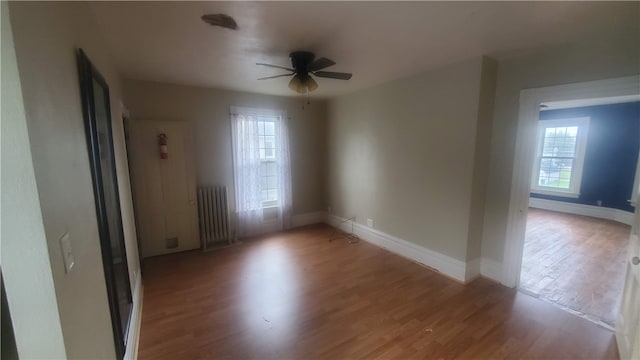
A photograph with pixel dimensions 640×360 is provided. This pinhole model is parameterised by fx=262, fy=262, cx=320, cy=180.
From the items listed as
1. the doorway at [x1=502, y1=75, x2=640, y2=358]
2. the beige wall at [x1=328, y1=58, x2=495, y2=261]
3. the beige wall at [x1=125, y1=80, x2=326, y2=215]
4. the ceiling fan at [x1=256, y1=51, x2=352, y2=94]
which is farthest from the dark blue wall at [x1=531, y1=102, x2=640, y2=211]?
the ceiling fan at [x1=256, y1=51, x2=352, y2=94]

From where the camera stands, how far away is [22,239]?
27.0 inches

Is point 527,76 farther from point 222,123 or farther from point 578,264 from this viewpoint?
point 222,123

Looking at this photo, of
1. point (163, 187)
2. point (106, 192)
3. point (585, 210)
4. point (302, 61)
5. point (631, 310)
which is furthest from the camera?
point (585, 210)

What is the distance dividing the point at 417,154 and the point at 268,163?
255cm

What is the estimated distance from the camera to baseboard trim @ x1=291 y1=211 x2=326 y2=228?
5121 mm

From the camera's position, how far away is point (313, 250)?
3969 mm

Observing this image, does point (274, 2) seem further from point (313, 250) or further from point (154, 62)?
point (313, 250)

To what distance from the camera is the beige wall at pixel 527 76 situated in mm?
2152

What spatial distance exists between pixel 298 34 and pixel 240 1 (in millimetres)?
599

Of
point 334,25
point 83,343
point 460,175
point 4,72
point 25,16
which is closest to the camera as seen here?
point 4,72

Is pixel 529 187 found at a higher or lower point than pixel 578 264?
higher

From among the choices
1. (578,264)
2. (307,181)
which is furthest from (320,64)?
(578,264)

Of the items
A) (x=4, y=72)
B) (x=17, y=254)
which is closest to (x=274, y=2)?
(x=4, y=72)

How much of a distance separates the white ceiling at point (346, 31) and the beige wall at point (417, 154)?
0.44 meters
